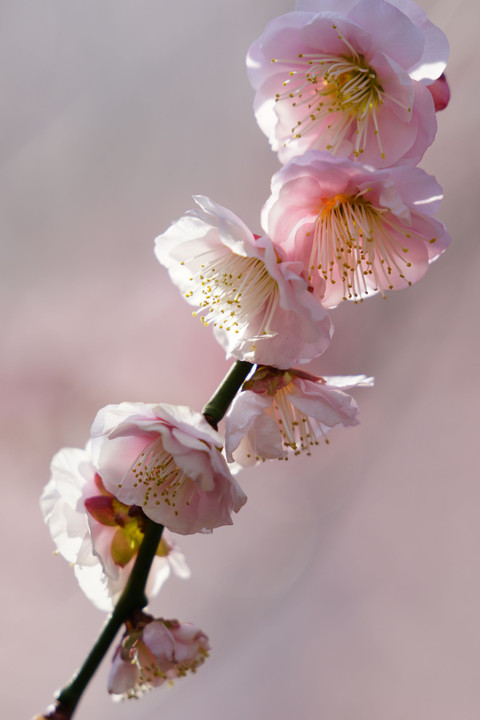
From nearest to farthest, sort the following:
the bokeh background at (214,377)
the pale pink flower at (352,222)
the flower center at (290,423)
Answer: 1. the pale pink flower at (352,222)
2. the flower center at (290,423)
3. the bokeh background at (214,377)

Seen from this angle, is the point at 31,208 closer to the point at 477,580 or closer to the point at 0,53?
the point at 0,53

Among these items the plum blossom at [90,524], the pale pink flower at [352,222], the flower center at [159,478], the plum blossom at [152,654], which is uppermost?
the pale pink flower at [352,222]

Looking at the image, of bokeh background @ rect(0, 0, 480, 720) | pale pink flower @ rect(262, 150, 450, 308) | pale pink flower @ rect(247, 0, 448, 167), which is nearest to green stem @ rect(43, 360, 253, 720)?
pale pink flower @ rect(262, 150, 450, 308)

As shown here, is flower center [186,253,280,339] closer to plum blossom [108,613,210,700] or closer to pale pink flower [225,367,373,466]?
pale pink flower [225,367,373,466]

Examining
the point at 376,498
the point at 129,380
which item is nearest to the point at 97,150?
the point at 129,380

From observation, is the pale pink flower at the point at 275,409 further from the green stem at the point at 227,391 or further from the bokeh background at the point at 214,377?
the bokeh background at the point at 214,377

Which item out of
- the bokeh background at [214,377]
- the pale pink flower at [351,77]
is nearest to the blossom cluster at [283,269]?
the pale pink flower at [351,77]

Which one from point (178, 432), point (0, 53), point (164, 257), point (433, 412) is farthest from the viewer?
point (433, 412)
